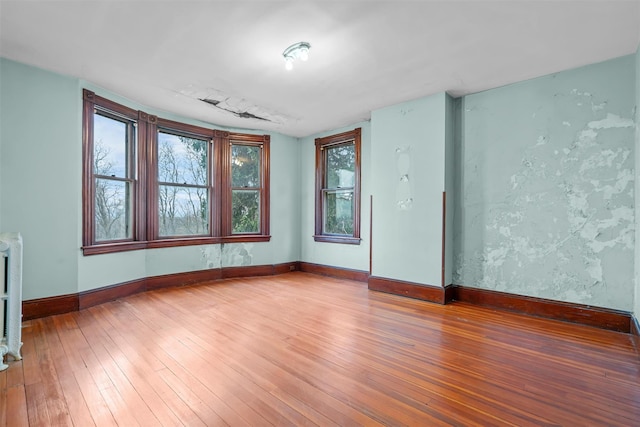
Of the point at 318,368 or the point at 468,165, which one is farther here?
the point at 468,165

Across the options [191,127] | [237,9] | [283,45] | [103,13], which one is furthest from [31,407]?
[191,127]

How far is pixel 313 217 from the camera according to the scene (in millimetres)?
6039

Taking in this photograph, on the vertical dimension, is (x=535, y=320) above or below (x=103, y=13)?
below

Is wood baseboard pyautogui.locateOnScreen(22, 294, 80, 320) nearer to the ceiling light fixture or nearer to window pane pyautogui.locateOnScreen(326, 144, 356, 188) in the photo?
the ceiling light fixture

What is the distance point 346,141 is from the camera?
18.1 feet

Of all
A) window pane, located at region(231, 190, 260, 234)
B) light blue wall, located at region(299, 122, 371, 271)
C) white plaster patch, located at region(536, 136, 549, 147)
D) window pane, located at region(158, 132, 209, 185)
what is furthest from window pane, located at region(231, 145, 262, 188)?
white plaster patch, located at region(536, 136, 549, 147)

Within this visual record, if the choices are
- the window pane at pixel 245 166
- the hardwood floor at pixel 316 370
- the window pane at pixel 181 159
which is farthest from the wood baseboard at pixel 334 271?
the window pane at pixel 181 159

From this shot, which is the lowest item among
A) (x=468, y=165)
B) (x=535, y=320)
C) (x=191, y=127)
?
(x=535, y=320)

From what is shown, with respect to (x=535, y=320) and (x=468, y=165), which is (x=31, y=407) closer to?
(x=535, y=320)

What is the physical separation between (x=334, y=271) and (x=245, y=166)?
2.54 metres

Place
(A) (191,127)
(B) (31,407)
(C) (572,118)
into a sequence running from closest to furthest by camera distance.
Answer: (B) (31,407) → (C) (572,118) → (A) (191,127)

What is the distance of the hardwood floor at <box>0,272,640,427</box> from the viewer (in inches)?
68.4

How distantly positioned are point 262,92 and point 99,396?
341 cm

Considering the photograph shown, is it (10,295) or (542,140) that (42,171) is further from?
(542,140)
